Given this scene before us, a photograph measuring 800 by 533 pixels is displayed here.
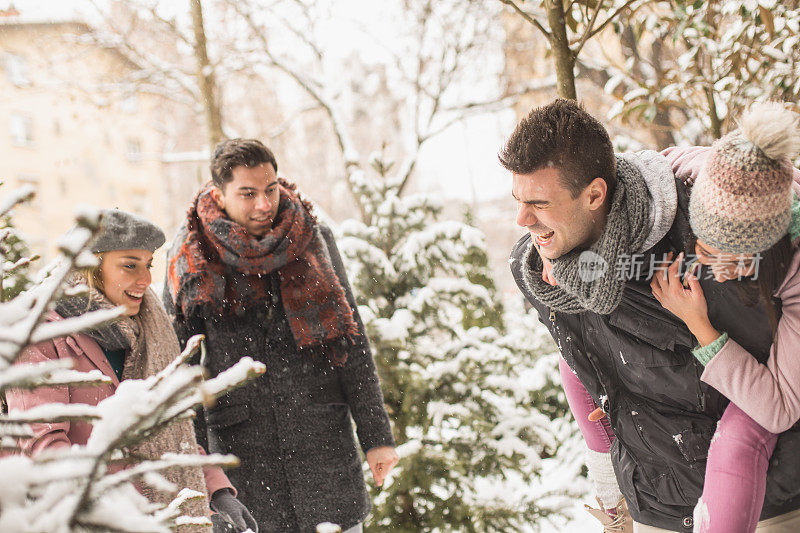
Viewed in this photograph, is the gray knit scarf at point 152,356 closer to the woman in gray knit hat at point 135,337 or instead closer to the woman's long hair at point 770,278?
the woman in gray knit hat at point 135,337

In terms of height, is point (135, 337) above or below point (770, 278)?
below

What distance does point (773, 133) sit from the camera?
140 cm

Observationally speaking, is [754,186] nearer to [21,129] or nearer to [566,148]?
[566,148]

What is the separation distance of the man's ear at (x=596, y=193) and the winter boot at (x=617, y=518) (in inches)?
45.6

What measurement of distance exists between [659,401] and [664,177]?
0.65 meters

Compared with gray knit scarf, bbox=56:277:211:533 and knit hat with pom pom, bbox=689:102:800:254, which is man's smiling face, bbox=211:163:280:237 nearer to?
gray knit scarf, bbox=56:277:211:533

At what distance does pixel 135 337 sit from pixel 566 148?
1657mm

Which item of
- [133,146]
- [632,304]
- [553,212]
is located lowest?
[632,304]

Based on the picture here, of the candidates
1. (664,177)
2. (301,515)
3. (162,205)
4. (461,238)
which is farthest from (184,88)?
(162,205)

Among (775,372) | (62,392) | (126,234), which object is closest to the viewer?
(775,372)

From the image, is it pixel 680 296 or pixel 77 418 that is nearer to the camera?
pixel 77 418

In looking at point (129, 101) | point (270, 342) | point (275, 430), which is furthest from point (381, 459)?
point (129, 101)

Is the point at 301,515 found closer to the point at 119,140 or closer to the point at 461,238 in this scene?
the point at 461,238

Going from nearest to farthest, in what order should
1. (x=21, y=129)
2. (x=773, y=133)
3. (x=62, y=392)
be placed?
(x=773, y=133) < (x=62, y=392) < (x=21, y=129)
